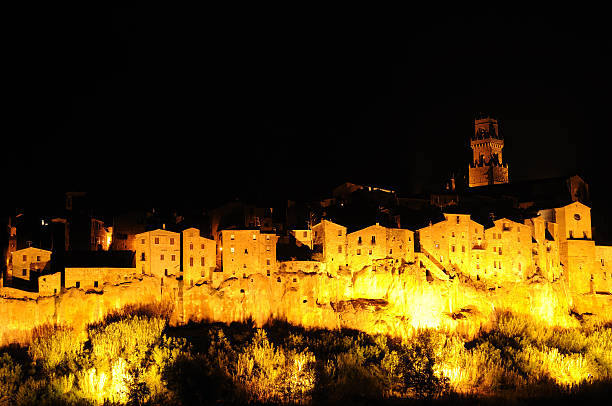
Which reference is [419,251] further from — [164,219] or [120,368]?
[120,368]

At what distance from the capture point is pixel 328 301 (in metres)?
58.8

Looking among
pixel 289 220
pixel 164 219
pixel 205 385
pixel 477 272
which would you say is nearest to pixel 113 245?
pixel 164 219

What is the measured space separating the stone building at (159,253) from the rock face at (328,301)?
94 centimetres

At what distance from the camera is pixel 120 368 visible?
1859 inches

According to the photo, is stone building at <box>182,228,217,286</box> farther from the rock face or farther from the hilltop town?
the rock face

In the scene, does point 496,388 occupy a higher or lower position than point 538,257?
lower

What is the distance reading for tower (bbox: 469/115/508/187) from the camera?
9394 cm

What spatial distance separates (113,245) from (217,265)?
10312mm

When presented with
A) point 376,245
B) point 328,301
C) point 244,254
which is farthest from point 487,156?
point 244,254

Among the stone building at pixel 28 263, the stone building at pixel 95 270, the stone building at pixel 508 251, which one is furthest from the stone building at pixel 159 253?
the stone building at pixel 508 251

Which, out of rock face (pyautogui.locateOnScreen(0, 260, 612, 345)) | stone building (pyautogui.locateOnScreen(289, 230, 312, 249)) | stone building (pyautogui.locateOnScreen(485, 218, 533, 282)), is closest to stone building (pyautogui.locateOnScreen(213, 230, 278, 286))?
rock face (pyautogui.locateOnScreen(0, 260, 612, 345))

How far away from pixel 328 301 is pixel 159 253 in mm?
13277

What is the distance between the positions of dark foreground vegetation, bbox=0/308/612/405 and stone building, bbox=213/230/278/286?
4078 millimetres

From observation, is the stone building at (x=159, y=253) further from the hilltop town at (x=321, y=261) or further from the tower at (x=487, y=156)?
the tower at (x=487, y=156)
